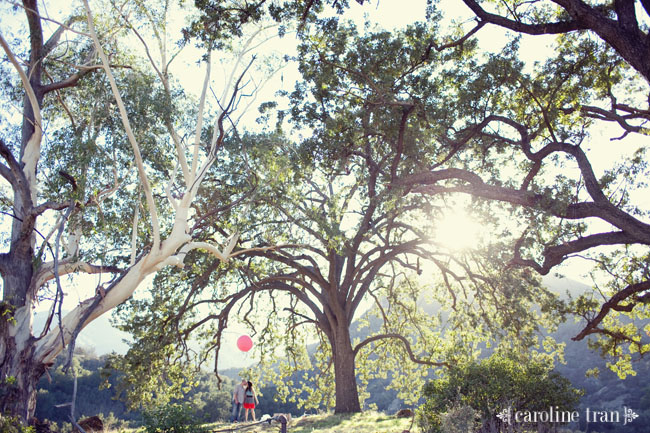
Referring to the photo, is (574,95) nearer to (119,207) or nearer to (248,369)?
(119,207)

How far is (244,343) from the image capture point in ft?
56.1

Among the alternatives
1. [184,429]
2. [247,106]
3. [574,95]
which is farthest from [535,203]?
[247,106]

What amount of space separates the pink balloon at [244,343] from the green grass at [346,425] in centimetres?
409

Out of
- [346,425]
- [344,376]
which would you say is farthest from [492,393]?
[344,376]

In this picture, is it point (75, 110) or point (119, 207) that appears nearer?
point (119, 207)

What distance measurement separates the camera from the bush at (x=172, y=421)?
293 inches

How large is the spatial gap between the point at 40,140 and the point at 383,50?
10.4 meters

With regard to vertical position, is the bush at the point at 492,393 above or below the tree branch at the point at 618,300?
below

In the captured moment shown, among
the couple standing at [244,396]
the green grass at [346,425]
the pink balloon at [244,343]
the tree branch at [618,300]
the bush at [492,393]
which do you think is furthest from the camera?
the pink balloon at [244,343]

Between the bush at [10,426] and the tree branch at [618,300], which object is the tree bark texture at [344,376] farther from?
the bush at [10,426]

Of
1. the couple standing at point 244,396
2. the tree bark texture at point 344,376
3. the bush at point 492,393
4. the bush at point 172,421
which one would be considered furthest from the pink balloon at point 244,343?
the bush at point 492,393

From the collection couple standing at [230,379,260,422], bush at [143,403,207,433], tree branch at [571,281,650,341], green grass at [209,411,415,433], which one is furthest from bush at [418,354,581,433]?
couple standing at [230,379,260,422]

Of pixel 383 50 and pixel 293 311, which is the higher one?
pixel 383 50

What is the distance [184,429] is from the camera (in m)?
7.45
